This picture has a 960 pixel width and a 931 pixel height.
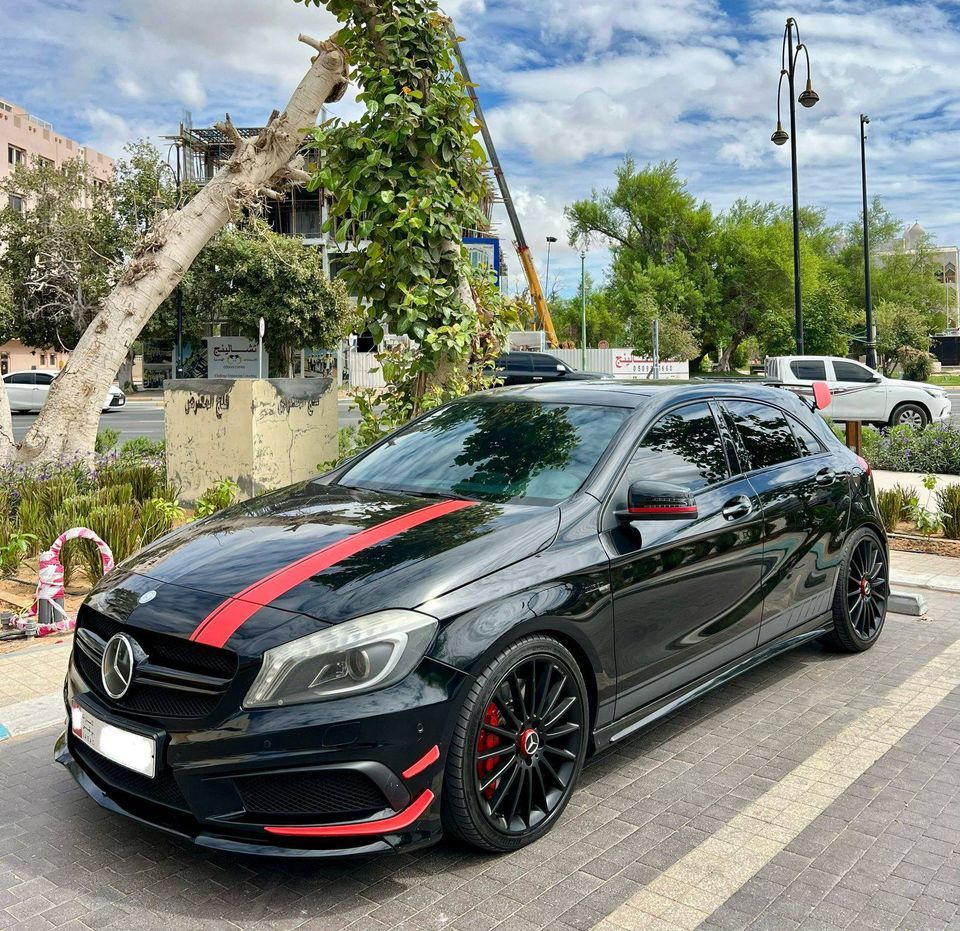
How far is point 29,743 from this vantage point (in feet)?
14.3

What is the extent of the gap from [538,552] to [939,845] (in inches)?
67.6

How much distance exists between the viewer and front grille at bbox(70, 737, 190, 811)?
294 cm

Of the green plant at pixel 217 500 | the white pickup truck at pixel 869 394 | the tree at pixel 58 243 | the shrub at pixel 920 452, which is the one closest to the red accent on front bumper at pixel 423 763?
the green plant at pixel 217 500

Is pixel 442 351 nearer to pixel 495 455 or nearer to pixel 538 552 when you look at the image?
pixel 495 455

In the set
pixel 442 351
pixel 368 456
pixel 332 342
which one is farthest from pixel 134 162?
pixel 368 456

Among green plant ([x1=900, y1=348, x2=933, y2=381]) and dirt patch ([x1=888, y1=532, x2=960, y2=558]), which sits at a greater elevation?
green plant ([x1=900, y1=348, x2=933, y2=381])

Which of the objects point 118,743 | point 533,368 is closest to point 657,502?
point 118,743

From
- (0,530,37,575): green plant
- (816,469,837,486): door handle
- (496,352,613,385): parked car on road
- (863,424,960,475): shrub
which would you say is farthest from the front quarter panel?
(496,352,613,385): parked car on road

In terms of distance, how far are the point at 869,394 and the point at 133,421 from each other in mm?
22112

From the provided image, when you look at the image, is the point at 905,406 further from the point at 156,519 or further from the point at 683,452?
the point at 683,452

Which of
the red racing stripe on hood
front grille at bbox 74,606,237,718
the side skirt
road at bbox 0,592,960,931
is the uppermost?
the red racing stripe on hood

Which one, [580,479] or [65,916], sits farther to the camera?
[580,479]

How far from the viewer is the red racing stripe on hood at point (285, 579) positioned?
2982mm

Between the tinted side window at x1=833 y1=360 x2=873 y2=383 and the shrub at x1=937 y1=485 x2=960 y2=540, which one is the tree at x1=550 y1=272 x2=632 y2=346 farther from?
the shrub at x1=937 y1=485 x2=960 y2=540
